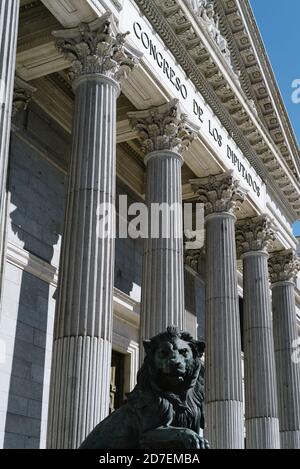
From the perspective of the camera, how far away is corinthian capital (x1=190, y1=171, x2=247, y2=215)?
873 inches

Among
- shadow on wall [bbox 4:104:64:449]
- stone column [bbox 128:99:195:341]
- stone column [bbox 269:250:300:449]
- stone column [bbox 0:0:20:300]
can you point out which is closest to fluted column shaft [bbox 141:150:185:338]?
stone column [bbox 128:99:195:341]

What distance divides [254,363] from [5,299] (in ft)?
31.2

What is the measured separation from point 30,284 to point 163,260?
354cm

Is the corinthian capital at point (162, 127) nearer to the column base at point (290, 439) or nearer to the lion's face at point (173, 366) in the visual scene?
the column base at point (290, 439)

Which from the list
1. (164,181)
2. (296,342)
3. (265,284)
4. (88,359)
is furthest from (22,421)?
(296,342)

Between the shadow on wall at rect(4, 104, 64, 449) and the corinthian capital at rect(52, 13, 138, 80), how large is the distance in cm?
354

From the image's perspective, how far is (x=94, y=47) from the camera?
51.0 ft

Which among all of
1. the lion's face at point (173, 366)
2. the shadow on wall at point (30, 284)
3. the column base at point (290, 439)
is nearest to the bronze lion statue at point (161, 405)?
the lion's face at point (173, 366)

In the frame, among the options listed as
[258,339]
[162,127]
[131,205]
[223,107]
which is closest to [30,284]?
[162,127]

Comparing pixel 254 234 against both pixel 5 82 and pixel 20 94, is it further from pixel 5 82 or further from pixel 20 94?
pixel 5 82

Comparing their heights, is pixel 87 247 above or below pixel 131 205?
below

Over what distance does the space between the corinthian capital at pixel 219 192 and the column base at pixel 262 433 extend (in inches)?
260

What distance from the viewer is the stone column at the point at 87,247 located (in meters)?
12.6

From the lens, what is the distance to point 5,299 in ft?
55.6
